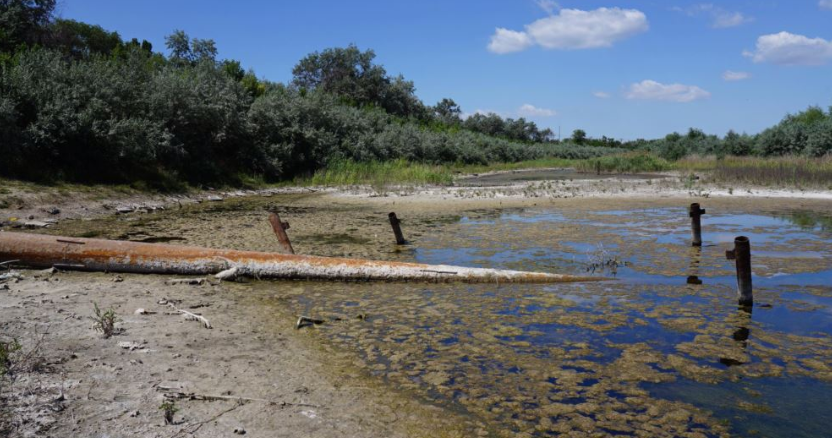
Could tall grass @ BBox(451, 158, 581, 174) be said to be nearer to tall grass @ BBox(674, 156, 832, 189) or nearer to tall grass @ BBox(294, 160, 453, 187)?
tall grass @ BBox(294, 160, 453, 187)

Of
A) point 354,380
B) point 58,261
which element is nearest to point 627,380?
point 354,380

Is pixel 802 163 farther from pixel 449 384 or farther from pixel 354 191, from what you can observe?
pixel 449 384

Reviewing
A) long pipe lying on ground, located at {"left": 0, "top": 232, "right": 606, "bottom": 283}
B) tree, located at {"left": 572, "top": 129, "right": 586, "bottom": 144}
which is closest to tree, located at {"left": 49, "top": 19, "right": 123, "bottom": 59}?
long pipe lying on ground, located at {"left": 0, "top": 232, "right": 606, "bottom": 283}

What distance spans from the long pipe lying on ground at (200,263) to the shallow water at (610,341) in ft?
0.81

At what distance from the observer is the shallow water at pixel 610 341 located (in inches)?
166

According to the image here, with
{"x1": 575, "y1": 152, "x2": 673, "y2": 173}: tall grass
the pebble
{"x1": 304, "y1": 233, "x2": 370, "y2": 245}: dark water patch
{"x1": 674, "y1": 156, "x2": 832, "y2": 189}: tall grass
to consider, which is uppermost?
{"x1": 575, "y1": 152, "x2": 673, "y2": 173}: tall grass

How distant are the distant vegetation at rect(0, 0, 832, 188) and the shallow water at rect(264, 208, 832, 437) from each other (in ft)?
47.0

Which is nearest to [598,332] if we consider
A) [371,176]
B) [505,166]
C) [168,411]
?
[168,411]

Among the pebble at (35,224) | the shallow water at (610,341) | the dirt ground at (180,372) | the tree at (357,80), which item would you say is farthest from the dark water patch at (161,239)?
the tree at (357,80)

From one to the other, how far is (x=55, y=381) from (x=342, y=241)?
27.5ft

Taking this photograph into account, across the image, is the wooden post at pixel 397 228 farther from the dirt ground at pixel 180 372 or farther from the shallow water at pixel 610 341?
the dirt ground at pixel 180 372

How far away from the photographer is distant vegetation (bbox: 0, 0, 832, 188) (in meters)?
18.1

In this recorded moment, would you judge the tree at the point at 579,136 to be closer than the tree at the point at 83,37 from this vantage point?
No

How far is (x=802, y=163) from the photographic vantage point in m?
29.0
